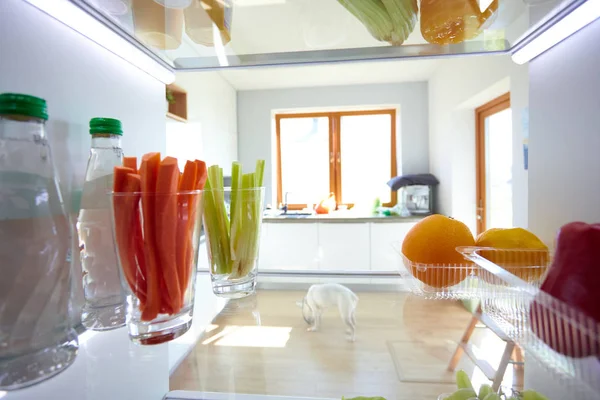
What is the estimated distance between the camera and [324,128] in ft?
10.5

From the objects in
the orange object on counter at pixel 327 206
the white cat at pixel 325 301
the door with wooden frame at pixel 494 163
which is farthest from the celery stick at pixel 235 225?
the orange object on counter at pixel 327 206

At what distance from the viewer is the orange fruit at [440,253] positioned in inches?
16.0

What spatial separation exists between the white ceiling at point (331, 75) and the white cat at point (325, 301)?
2.10 meters

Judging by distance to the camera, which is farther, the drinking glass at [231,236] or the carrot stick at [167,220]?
the drinking glass at [231,236]

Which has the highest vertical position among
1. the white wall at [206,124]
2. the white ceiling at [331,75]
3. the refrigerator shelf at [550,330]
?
the white ceiling at [331,75]

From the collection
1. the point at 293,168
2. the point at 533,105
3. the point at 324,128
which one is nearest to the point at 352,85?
the point at 324,128

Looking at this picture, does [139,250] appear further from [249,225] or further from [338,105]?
[338,105]

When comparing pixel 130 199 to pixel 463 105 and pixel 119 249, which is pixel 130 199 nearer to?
pixel 119 249

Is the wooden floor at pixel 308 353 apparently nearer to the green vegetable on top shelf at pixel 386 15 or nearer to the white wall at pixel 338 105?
the green vegetable on top shelf at pixel 386 15

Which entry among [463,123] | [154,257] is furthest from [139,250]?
[463,123]

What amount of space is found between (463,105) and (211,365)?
7.32 ft

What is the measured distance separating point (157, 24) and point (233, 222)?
27cm

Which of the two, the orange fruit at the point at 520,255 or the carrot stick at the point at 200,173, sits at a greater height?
the carrot stick at the point at 200,173

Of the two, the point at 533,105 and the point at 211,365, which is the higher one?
the point at 533,105
